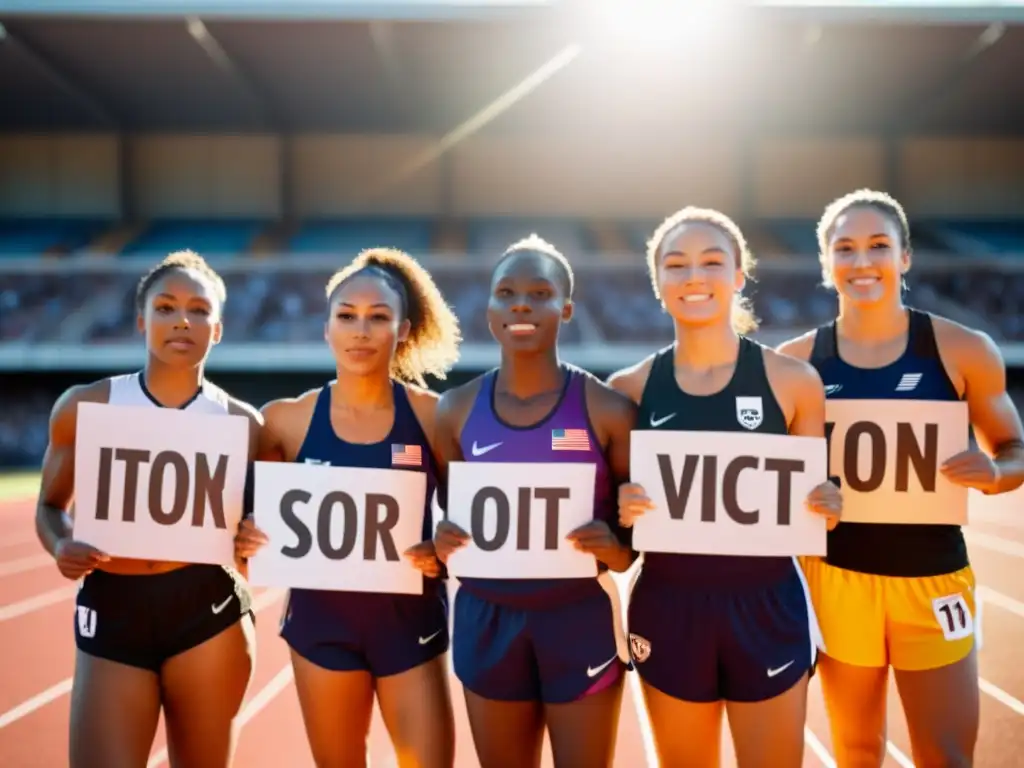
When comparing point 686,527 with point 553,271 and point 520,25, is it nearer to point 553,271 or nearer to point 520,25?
point 553,271

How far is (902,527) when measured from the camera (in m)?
2.19

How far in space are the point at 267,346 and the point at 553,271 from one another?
40.4 feet

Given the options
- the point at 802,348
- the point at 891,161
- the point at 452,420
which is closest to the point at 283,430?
the point at 452,420

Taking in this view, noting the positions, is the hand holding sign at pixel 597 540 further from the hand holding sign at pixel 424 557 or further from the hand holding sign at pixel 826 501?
the hand holding sign at pixel 826 501

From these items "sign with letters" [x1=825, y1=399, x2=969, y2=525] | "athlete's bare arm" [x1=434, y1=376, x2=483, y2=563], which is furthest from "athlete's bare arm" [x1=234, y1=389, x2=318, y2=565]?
"sign with letters" [x1=825, y1=399, x2=969, y2=525]

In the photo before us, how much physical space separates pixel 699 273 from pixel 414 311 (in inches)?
35.4

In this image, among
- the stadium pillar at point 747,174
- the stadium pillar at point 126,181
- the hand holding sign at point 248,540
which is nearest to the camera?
the hand holding sign at point 248,540

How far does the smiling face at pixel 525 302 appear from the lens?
6.71 feet

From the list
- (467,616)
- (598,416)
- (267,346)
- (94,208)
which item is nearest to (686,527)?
(598,416)

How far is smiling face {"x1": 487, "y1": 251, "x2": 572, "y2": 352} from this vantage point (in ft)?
6.71

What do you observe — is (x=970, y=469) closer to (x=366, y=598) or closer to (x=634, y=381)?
(x=634, y=381)

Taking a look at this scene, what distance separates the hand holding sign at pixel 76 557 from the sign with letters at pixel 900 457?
203 centimetres

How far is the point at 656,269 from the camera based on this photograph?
7.22 ft

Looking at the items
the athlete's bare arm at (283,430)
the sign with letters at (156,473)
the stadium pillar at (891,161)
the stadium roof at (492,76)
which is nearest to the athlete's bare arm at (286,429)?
the athlete's bare arm at (283,430)
